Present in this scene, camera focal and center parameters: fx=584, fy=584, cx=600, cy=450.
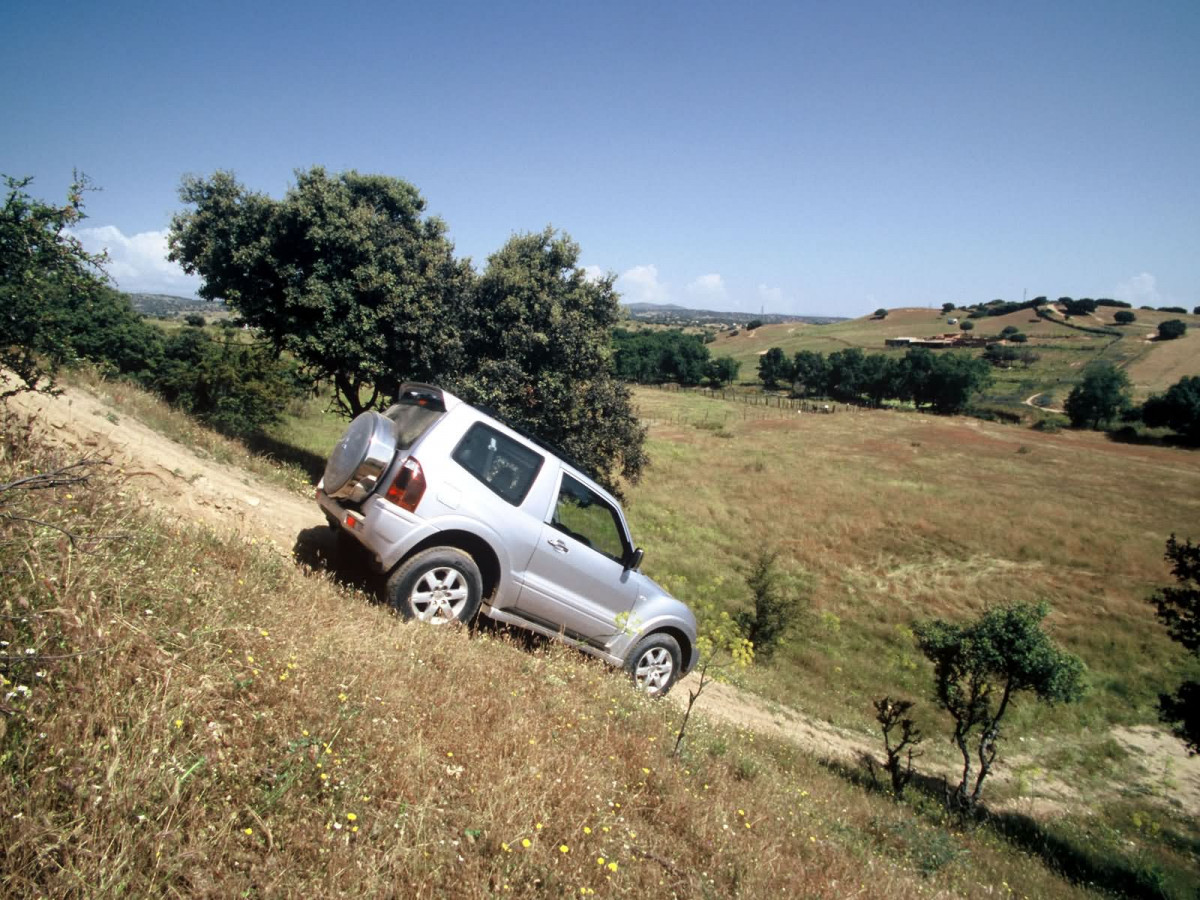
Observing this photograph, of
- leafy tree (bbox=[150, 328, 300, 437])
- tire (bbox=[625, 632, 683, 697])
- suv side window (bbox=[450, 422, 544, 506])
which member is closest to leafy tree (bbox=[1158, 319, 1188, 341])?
tire (bbox=[625, 632, 683, 697])

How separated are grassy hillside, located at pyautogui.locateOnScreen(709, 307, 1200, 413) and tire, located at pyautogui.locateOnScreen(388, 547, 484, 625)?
296 feet

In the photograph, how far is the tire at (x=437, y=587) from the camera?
507 centimetres

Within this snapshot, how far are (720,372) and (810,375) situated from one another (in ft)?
53.9

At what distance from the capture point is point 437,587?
5266mm

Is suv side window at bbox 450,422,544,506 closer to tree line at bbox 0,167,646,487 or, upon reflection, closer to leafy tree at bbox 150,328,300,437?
tree line at bbox 0,167,646,487

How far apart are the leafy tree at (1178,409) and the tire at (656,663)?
79.0 m

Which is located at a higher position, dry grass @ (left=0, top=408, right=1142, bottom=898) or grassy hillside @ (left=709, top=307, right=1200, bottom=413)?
grassy hillside @ (left=709, top=307, right=1200, bottom=413)

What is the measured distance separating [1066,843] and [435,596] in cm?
1183

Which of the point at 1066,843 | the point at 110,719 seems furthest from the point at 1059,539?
the point at 110,719

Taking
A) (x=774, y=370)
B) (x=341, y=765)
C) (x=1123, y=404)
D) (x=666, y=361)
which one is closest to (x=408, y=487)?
(x=341, y=765)

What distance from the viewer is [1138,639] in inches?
803

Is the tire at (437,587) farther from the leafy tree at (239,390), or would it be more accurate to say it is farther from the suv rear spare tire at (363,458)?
the leafy tree at (239,390)

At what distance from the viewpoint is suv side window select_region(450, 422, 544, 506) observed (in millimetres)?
5414

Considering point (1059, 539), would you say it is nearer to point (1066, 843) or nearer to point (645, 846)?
point (1066, 843)
